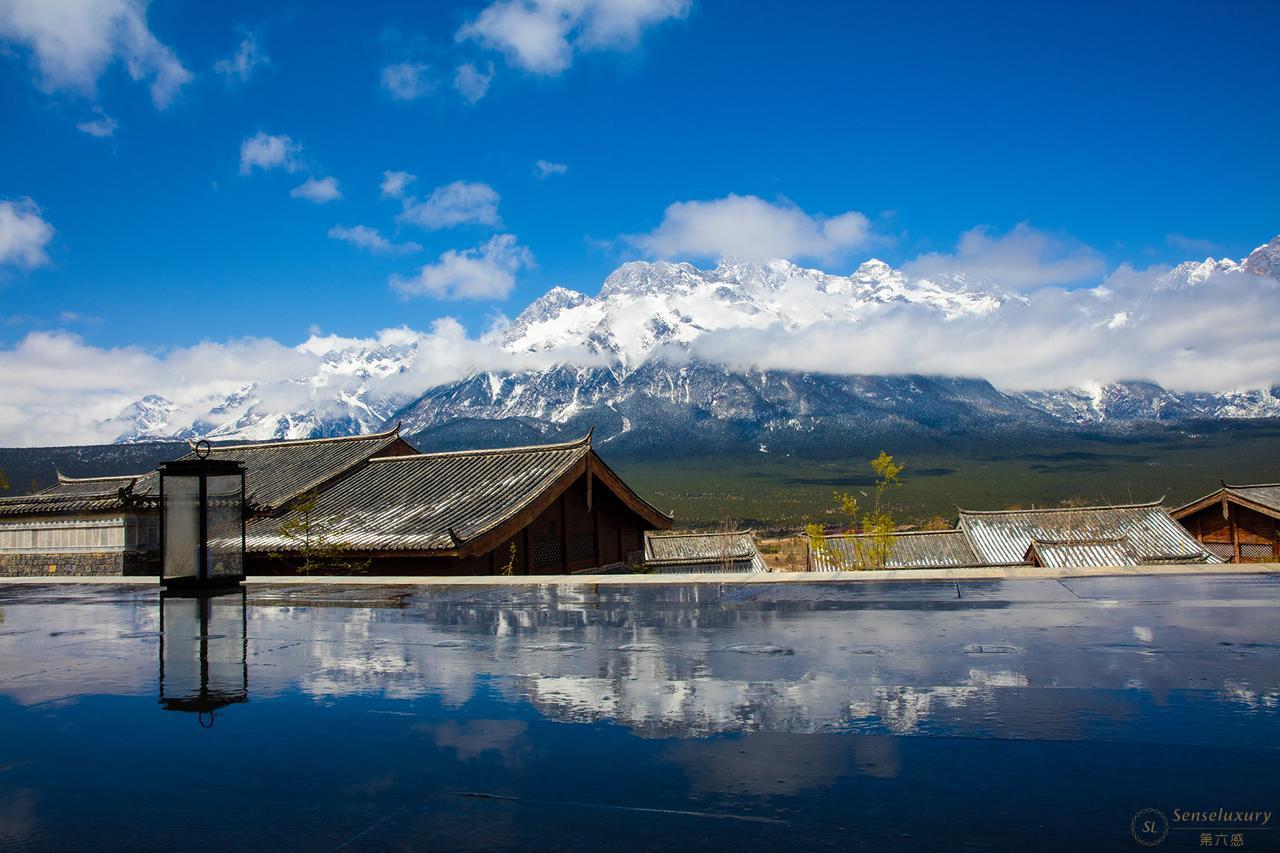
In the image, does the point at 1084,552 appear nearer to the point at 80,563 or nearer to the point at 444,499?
the point at 444,499

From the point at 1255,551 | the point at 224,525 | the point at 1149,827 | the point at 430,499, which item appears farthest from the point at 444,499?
the point at 1255,551

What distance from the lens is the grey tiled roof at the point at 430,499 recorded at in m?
20.9

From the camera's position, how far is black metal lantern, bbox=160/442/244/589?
10.7m

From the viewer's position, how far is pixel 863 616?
300 inches

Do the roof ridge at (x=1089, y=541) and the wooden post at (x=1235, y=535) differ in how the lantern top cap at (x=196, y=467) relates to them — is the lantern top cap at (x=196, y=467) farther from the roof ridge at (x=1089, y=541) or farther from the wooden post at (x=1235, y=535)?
the wooden post at (x=1235, y=535)

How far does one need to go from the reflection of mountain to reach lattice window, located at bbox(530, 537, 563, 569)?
13.3 meters

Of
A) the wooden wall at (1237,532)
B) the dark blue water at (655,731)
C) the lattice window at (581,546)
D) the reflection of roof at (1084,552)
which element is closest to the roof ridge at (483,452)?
the lattice window at (581,546)

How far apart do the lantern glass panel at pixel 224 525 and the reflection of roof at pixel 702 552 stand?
27.5m

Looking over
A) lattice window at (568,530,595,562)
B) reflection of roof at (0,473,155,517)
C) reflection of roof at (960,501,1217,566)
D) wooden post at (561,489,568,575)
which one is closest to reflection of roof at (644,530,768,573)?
reflection of roof at (960,501,1217,566)

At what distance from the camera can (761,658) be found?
19.4 ft

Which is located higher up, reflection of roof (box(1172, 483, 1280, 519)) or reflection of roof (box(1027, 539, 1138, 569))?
reflection of roof (box(1172, 483, 1280, 519))

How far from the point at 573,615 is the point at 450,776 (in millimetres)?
4524

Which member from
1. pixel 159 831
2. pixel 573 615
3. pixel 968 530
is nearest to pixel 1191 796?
pixel 159 831

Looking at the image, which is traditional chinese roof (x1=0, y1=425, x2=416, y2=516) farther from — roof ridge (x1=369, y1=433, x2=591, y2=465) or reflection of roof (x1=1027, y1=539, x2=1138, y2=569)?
reflection of roof (x1=1027, y1=539, x2=1138, y2=569)
